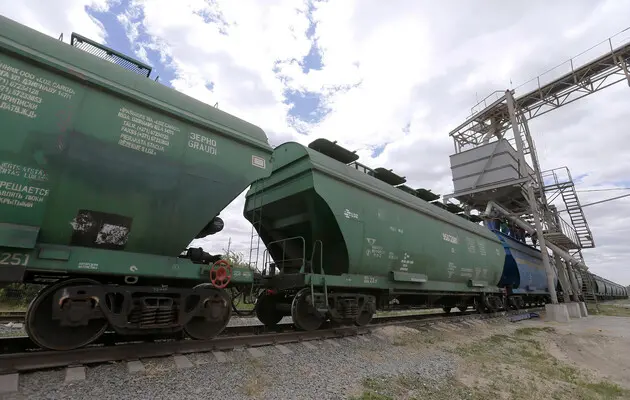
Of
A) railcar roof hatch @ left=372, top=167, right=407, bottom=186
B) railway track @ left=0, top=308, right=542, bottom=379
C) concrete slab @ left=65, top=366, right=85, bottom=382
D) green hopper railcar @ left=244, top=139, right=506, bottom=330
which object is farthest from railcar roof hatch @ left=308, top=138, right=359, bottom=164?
concrete slab @ left=65, top=366, right=85, bottom=382

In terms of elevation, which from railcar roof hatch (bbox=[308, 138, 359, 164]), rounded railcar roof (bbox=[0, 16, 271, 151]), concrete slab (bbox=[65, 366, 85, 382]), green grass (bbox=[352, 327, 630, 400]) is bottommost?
green grass (bbox=[352, 327, 630, 400])

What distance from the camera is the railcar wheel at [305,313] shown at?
600cm

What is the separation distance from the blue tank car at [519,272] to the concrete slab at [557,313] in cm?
123

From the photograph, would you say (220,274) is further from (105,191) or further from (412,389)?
(412,389)

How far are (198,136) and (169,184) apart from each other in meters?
0.84

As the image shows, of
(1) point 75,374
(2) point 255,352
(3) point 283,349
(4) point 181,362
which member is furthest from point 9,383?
(3) point 283,349

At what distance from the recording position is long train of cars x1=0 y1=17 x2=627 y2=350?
336 cm

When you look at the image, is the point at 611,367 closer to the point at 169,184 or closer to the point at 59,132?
the point at 169,184

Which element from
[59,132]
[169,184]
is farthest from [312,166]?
[59,132]

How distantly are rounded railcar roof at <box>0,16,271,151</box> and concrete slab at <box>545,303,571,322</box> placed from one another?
1510 cm

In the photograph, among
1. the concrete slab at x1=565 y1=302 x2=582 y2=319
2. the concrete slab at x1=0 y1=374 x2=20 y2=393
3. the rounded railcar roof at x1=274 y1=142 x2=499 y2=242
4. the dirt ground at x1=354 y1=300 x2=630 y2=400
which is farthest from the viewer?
the concrete slab at x1=565 y1=302 x2=582 y2=319

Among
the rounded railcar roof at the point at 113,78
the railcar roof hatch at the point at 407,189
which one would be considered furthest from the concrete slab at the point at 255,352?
the railcar roof hatch at the point at 407,189

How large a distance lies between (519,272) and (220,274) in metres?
14.5

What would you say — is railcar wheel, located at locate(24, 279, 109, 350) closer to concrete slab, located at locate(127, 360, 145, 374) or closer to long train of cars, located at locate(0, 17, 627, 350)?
long train of cars, located at locate(0, 17, 627, 350)
